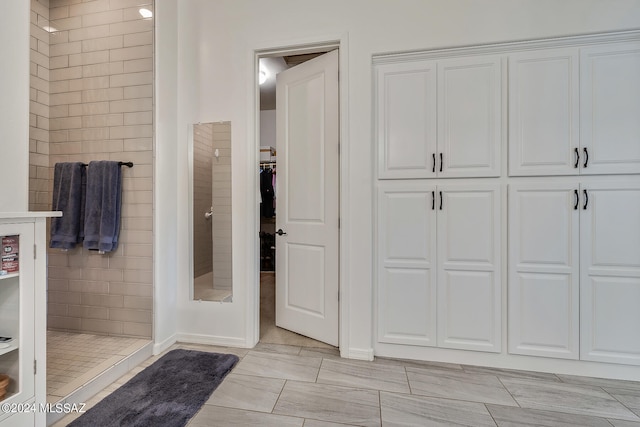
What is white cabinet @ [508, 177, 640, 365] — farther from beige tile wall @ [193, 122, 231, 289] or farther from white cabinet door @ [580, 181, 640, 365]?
beige tile wall @ [193, 122, 231, 289]

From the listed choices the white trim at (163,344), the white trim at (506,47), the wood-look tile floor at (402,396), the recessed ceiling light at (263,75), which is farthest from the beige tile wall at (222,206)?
the recessed ceiling light at (263,75)

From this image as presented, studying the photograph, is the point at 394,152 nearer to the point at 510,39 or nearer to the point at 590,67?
the point at 510,39

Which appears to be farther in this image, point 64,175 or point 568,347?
point 64,175

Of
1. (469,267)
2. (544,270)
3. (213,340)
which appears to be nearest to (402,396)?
(469,267)

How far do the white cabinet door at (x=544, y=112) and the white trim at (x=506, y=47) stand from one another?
0.05 metres

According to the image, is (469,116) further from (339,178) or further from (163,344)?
(163,344)

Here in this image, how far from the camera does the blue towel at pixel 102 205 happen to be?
2166 millimetres

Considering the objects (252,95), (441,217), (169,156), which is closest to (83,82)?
(169,156)

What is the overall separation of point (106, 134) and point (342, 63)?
1.99m

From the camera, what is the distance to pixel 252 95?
2268mm

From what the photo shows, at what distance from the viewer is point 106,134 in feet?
7.55

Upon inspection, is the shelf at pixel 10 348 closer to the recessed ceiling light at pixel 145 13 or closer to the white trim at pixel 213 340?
the white trim at pixel 213 340

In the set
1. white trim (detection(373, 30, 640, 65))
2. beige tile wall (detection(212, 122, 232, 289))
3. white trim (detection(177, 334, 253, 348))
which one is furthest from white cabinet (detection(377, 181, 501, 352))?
beige tile wall (detection(212, 122, 232, 289))

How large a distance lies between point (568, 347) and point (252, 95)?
9.59 feet
